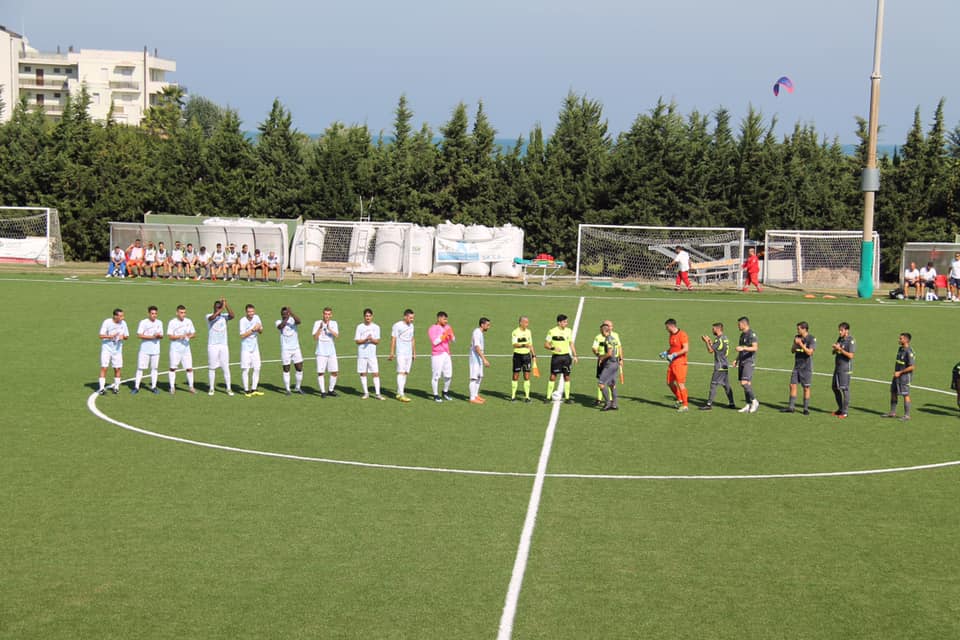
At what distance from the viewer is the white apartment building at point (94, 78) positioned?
147 metres

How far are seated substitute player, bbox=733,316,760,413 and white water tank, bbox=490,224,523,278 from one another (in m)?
35.1

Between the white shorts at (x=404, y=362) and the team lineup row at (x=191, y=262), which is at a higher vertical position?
the team lineup row at (x=191, y=262)

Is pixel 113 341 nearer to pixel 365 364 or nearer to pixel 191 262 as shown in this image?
pixel 365 364

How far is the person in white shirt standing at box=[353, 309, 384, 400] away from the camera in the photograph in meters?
23.2

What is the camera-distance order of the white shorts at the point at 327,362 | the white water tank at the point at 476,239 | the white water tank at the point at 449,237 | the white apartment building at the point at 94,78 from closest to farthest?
the white shorts at the point at 327,362 < the white water tank at the point at 449,237 < the white water tank at the point at 476,239 < the white apartment building at the point at 94,78

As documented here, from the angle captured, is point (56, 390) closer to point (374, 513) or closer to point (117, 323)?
point (117, 323)

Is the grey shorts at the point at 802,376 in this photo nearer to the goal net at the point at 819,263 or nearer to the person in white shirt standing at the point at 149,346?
the person in white shirt standing at the point at 149,346

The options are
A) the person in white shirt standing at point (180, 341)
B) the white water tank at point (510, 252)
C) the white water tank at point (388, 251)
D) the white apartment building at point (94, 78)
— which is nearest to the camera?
the person in white shirt standing at point (180, 341)

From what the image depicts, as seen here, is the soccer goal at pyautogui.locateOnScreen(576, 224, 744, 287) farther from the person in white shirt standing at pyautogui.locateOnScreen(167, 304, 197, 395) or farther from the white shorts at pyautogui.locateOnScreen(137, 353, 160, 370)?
the white shorts at pyautogui.locateOnScreen(137, 353, 160, 370)

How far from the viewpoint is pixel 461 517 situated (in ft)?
49.5

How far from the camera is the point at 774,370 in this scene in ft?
95.8

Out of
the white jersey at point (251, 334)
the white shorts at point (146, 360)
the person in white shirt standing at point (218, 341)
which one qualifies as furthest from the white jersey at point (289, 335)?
the white shorts at point (146, 360)

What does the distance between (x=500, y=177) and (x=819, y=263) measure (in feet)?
65.1

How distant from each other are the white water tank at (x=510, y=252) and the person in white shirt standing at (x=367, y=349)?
3430 cm
